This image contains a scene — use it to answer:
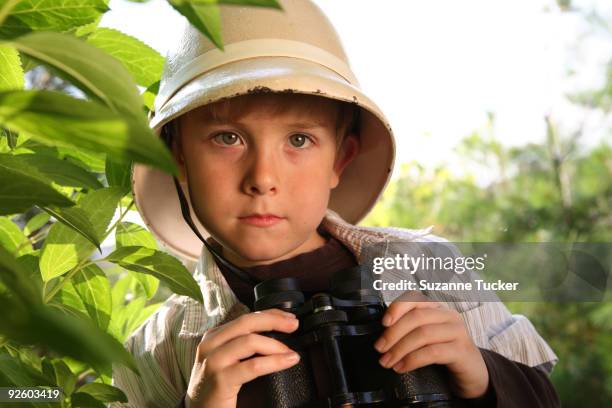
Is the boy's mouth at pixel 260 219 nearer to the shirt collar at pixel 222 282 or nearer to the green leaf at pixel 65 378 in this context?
the shirt collar at pixel 222 282

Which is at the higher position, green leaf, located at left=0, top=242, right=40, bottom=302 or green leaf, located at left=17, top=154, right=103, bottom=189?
green leaf, located at left=17, top=154, right=103, bottom=189

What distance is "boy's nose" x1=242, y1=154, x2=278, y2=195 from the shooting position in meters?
0.83

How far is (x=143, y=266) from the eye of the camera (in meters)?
0.69

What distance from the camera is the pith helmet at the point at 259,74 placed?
83cm

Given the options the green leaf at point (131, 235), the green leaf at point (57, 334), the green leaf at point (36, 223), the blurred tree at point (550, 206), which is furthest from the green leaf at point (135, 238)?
the blurred tree at point (550, 206)

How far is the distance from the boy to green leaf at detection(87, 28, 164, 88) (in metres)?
0.03

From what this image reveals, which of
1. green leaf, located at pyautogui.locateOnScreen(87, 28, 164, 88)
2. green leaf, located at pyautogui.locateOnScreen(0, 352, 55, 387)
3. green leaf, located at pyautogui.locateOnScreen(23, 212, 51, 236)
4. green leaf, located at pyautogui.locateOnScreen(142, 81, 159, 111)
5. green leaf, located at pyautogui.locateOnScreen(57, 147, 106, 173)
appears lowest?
green leaf, located at pyautogui.locateOnScreen(0, 352, 55, 387)

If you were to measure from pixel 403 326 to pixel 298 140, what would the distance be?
9.9 inches

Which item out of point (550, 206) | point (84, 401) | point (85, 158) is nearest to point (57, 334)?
point (84, 401)

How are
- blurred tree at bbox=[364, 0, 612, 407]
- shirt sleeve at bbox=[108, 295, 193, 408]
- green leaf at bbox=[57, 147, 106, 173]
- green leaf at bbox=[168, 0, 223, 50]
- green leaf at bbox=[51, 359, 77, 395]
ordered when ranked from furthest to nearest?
blurred tree at bbox=[364, 0, 612, 407] < shirt sleeve at bbox=[108, 295, 193, 408] < green leaf at bbox=[57, 147, 106, 173] < green leaf at bbox=[51, 359, 77, 395] < green leaf at bbox=[168, 0, 223, 50]

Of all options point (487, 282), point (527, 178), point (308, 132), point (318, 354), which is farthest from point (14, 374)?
point (527, 178)

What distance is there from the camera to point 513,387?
2.75ft

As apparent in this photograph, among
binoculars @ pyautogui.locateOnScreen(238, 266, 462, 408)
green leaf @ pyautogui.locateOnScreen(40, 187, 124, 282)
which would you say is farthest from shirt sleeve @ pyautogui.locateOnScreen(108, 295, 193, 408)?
green leaf @ pyautogui.locateOnScreen(40, 187, 124, 282)

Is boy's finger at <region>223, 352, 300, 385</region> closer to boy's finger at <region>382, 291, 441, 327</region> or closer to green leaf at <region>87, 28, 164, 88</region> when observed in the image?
boy's finger at <region>382, 291, 441, 327</region>
